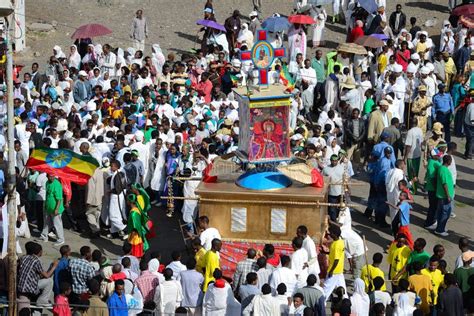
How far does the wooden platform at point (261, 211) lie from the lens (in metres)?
Result: 19.5

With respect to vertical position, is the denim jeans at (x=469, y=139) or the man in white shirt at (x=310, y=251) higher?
the denim jeans at (x=469, y=139)

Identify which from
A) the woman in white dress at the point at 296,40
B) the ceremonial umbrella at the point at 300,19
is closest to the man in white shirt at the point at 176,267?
the woman in white dress at the point at 296,40

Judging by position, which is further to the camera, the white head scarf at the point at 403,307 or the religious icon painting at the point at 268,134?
the religious icon painting at the point at 268,134

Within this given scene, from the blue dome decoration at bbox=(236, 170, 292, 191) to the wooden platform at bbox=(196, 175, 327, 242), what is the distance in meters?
0.13

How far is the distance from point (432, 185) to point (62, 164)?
668cm

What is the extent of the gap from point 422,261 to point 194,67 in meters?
10.8

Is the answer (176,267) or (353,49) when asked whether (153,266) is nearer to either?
(176,267)

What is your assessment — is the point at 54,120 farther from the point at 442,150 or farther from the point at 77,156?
the point at 442,150

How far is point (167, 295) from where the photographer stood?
17.4 m

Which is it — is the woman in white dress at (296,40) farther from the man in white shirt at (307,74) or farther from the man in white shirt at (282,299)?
the man in white shirt at (282,299)

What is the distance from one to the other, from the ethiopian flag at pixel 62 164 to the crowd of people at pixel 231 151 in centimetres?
105

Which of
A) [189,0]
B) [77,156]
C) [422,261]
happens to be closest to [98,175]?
[77,156]

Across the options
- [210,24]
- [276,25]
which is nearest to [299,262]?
[276,25]

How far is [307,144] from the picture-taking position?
74.9 ft
